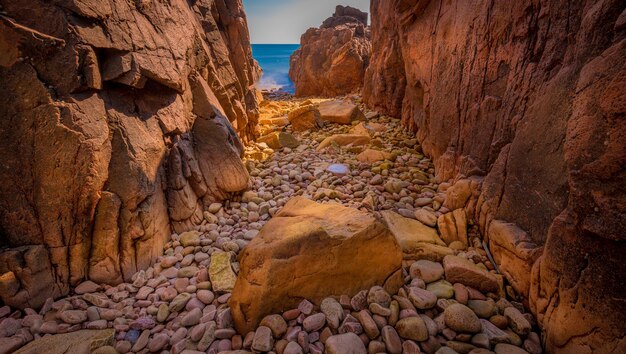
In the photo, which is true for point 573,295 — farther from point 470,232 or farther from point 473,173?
point 473,173

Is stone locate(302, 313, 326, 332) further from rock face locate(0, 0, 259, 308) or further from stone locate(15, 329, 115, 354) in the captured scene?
rock face locate(0, 0, 259, 308)

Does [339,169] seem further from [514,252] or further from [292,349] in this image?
[292,349]

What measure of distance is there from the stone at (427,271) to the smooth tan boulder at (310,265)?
0.22 meters

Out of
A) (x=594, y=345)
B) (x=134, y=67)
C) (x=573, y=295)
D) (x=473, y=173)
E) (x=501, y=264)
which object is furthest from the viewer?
(x=473, y=173)

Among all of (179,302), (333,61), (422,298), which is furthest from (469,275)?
(333,61)

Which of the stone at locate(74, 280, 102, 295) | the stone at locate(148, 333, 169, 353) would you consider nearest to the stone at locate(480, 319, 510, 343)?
the stone at locate(148, 333, 169, 353)

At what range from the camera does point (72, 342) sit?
1.86 metres

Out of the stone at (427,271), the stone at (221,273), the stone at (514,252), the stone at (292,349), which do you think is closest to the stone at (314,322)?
the stone at (292,349)

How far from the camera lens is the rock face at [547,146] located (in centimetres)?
142

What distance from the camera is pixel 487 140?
9.59 feet

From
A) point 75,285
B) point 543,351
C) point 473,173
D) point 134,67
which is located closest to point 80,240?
point 75,285

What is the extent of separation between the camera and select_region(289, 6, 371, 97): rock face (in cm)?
1320

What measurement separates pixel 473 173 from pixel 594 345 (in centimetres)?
194

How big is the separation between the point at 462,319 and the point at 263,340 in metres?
1.46
